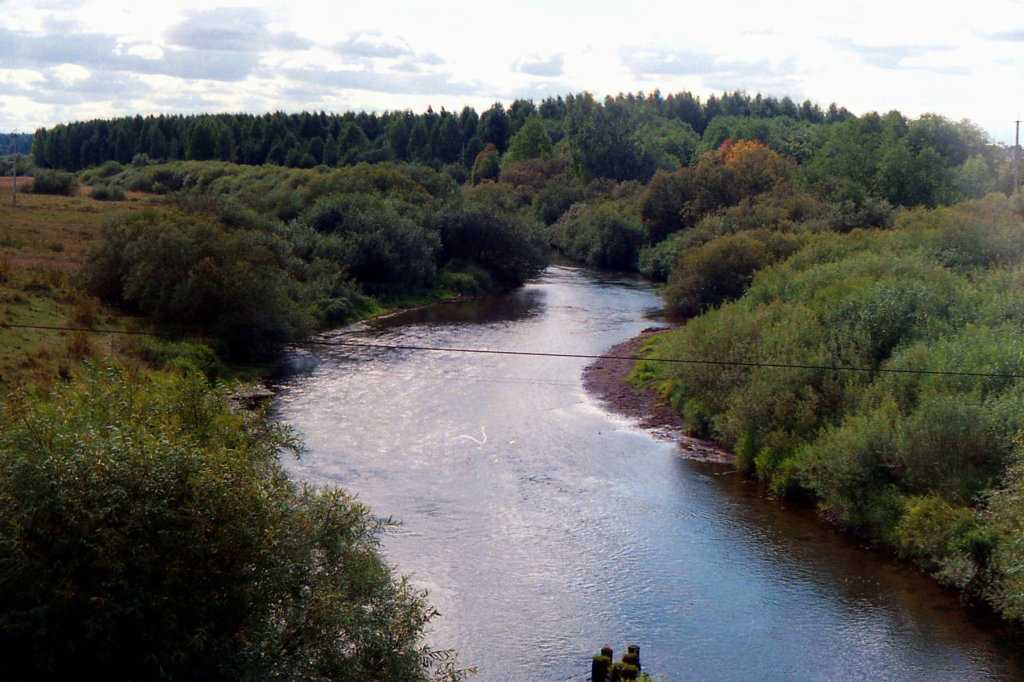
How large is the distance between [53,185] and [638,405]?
3279 inches

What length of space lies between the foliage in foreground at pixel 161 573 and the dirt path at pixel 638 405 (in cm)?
2009

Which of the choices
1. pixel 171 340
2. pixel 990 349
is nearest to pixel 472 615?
pixel 990 349

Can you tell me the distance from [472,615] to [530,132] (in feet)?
364

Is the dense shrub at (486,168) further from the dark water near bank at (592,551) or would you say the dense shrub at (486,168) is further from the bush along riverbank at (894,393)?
the dark water near bank at (592,551)

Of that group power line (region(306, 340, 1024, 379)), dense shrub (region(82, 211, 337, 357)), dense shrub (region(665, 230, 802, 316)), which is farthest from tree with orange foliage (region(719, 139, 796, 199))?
dense shrub (region(82, 211, 337, 357))

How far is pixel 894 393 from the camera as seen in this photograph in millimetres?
28641

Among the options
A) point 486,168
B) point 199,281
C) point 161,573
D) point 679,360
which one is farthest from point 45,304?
point 486,168

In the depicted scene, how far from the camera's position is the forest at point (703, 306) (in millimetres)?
16125

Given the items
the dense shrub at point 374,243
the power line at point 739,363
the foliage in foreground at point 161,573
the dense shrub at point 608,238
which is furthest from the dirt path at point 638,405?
the dense shrub at point 608,238

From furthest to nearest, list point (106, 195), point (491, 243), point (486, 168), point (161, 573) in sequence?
point (486, 168)
point (106, 195)
point (491, 243)
point (161, 573)

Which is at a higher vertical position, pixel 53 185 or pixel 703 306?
pixel 53 185

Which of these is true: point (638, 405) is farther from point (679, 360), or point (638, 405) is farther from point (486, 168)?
point (486, 168)

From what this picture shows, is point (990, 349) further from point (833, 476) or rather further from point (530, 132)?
point (530, 132)

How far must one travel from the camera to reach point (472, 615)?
21562 millimetres
